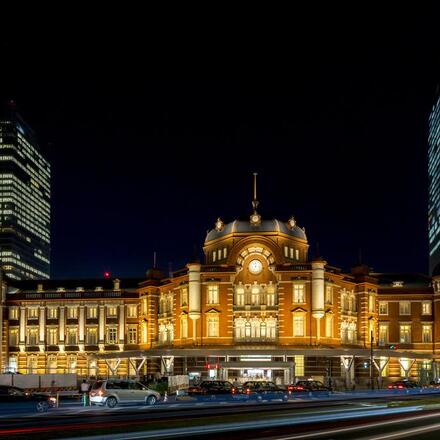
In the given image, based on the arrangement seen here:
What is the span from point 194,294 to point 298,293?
11953mm

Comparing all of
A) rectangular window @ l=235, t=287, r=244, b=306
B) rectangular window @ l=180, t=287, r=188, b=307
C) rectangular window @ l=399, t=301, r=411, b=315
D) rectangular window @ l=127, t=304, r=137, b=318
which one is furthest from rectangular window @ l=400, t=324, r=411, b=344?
rectangular window @ l=127, t=304, r=137, b=318

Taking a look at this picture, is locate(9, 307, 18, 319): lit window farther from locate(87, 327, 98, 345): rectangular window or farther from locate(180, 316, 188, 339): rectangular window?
locate(180, 316, 188, 339): rectangular window

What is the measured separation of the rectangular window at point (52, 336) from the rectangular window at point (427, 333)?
48.4m

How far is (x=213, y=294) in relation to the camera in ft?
329

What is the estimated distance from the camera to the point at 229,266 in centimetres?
9981

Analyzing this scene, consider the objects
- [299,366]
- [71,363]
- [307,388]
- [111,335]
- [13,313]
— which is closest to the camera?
[307,388]

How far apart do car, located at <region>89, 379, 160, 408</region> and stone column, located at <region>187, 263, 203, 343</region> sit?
128 feet

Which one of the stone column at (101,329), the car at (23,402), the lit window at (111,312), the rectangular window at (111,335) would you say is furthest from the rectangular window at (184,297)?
the car at (23,402)

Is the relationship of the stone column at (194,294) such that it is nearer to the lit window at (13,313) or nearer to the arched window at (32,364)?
the arched window at (32,364)

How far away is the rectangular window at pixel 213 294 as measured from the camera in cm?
10000

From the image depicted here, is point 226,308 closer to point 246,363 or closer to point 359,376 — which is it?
point 246,363

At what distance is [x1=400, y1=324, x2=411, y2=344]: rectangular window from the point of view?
11025 centimetres

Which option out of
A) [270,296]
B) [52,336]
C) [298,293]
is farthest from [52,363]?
[298,293]

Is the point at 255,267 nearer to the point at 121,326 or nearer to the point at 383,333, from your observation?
the point at 383,333
